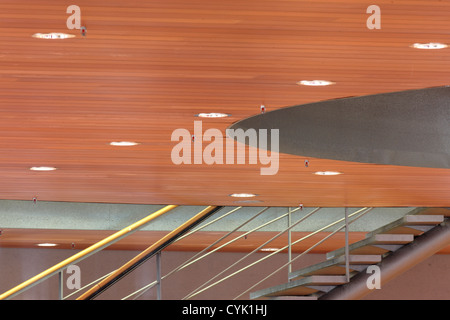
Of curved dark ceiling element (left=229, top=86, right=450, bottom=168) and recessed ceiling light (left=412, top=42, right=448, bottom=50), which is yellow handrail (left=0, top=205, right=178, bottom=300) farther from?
recessed ceiling light (left=412, top=42, right=448, bottom=50)

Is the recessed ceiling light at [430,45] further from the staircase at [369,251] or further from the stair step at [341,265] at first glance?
the stair step at [341,265]

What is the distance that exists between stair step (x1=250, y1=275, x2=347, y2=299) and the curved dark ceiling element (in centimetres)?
302

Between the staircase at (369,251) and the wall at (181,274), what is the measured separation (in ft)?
9.65

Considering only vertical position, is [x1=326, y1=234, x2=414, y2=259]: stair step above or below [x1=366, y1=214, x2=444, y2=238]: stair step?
below

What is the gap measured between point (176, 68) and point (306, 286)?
6.05 meters

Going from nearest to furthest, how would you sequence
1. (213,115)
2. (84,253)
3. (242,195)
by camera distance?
(213,115) < (242,195) < (84,253)

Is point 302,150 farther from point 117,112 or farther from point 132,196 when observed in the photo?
point 132,196

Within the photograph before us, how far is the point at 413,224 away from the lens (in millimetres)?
9359

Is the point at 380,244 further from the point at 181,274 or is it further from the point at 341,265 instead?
the point at 181,274

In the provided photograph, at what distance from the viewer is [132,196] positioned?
8406 mm

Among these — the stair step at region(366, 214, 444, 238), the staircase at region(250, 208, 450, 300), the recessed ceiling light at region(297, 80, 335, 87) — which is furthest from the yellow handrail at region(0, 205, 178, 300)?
the recessed ceiling light at region(297, 80, 335, 87)

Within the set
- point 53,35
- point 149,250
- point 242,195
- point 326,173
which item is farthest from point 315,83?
point 149,250

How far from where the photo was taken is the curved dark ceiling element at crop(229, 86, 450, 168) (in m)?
6.25

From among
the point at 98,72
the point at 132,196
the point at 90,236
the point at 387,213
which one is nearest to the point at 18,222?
the point at 90,236
